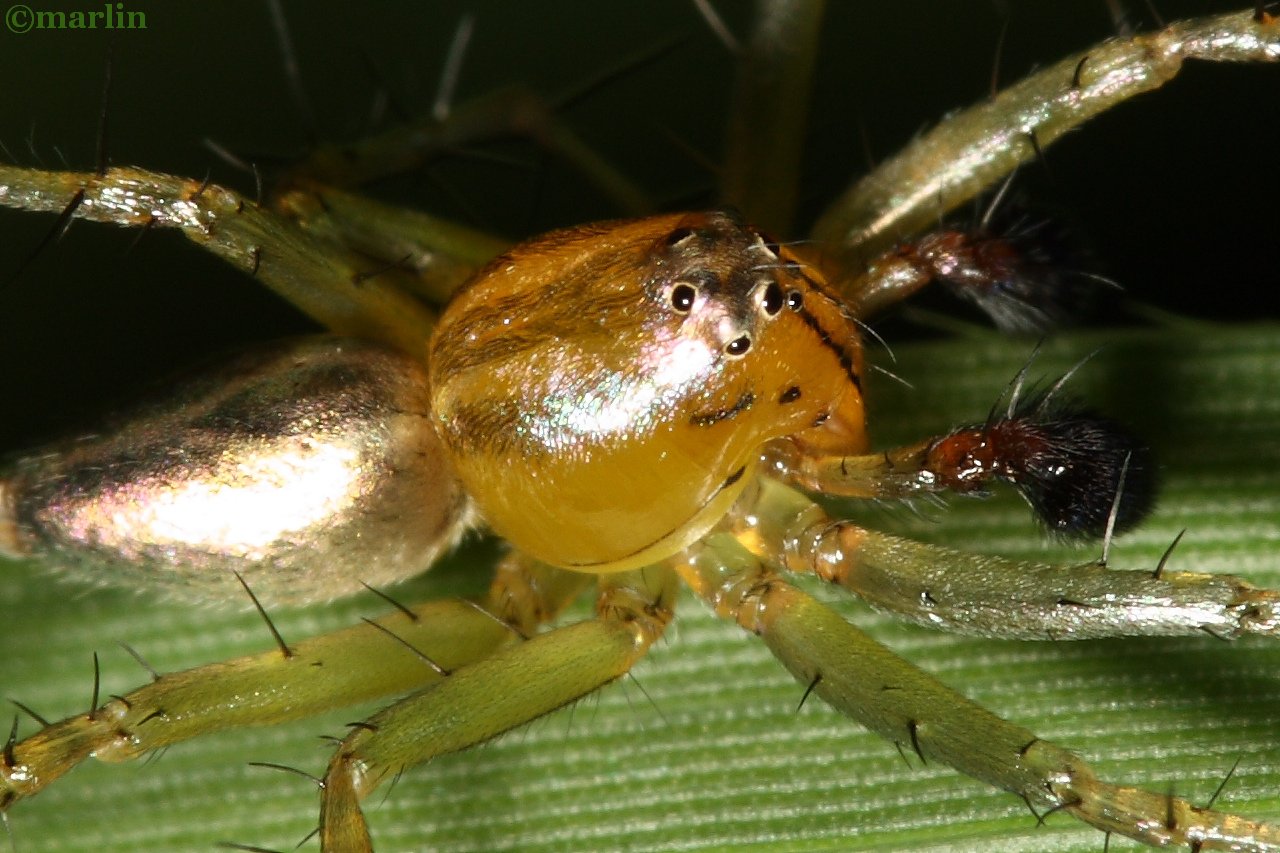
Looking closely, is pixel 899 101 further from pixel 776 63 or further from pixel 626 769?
pixel 626 769

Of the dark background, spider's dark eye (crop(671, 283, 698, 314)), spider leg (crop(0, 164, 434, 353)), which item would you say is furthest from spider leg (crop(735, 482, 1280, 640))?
the dark background

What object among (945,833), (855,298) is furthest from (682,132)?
(945,833)

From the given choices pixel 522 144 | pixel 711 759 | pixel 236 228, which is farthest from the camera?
pixel 522 144

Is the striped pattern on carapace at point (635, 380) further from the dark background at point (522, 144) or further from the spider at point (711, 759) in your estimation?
the dark background at point (522, 144)

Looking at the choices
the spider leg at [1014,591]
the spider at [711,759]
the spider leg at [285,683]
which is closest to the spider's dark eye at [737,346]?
the spider leg at [1014,591]

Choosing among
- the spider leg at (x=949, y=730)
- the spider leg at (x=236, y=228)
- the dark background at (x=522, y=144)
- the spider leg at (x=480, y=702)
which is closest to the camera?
the spider leg at (x=949, y=730)

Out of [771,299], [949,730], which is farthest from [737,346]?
[949,730]

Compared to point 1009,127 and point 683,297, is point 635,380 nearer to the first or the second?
point 683,297
